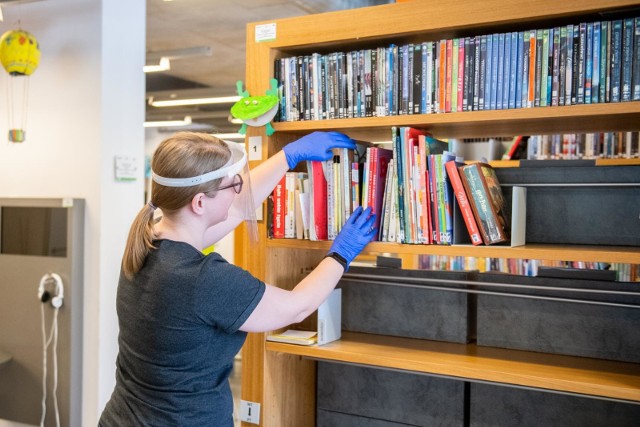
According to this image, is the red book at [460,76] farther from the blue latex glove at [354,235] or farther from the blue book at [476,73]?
the blue latex glove at [354,235]

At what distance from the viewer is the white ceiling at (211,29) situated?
5109mm

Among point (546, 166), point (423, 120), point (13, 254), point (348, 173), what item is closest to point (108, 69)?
point (13, 254)

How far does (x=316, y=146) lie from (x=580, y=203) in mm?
830

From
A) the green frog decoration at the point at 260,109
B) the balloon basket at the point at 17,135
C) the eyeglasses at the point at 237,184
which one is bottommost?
the eyeglasses at the point at 237,184

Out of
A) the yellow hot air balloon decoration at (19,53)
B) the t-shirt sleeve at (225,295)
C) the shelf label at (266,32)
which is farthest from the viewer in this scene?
the yellow hot air balloon decoration at (19,53)

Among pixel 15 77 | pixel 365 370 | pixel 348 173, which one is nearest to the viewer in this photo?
pixel 348 173

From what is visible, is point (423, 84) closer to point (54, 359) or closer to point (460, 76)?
Result: point (460, 76)

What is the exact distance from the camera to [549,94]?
5.64 feet

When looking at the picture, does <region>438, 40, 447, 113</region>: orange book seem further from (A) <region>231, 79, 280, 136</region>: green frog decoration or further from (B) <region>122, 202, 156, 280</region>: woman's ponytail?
(B) <region>122, 202, 156, 280</region>: woman's ponytail

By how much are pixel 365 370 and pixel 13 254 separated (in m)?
2.22

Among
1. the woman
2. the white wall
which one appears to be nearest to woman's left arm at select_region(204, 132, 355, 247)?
the woman

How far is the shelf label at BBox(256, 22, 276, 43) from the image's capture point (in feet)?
6.89

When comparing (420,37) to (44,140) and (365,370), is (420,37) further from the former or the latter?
(44,140)

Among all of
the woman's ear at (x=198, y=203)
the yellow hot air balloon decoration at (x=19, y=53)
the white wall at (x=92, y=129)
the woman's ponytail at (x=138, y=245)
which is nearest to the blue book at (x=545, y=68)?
the woman's ear at (x=198, y=203)
